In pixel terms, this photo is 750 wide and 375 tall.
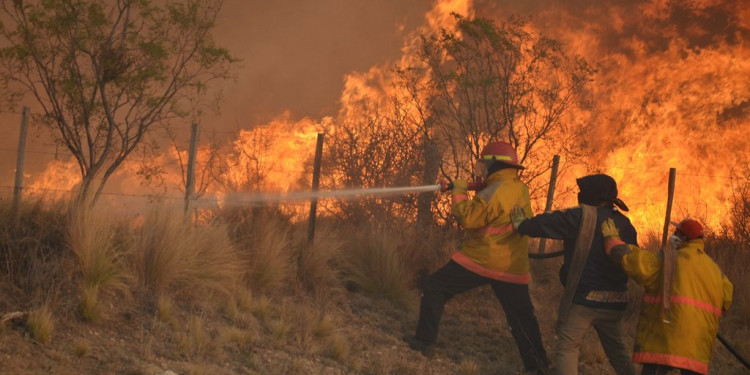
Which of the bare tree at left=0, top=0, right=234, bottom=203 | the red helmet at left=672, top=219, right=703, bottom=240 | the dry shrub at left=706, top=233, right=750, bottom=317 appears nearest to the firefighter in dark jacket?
the red helmet at left=672, top=219, right=703, bottom=240

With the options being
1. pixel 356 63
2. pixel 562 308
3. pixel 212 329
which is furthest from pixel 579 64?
pixel 356 63

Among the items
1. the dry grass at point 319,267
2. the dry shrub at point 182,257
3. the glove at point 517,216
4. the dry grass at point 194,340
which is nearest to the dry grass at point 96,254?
the dry shrub at point 182,257

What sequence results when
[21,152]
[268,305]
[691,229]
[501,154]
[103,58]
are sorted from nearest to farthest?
[691,229]
[501,154]
[268,305]
[21,152]
[103,58]

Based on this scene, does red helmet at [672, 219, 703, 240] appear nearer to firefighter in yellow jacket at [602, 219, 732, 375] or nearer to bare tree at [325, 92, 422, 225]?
firefighter in yellow jacket at [602, 219, 732, 375]

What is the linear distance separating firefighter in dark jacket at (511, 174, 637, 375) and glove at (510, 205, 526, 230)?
362 millimetres

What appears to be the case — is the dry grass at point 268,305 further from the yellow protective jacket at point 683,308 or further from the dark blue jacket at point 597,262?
the yellow protective jacket at point 683,308

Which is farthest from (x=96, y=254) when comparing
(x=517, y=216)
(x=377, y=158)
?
(x=377, y=158)

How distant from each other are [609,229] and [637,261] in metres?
0.37

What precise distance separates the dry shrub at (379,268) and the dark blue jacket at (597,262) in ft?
9.61

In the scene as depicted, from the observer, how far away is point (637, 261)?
466cm

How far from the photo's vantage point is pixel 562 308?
5.12 metres

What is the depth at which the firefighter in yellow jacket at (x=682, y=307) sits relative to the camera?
14.4 ft

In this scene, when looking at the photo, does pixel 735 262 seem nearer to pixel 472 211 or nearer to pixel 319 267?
pixel 472 211

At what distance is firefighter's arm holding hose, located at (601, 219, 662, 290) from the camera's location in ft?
15.2
